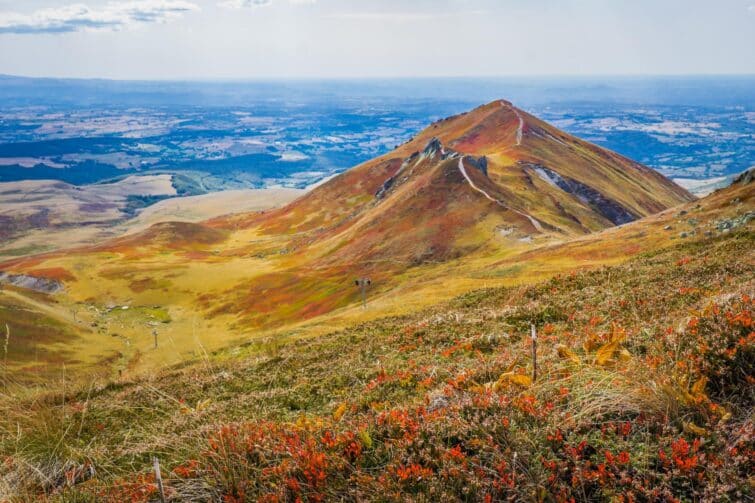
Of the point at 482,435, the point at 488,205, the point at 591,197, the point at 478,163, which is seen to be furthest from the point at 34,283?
the point at 591,197

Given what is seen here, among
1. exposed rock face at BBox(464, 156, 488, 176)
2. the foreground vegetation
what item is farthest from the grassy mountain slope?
exposed rock face at BBox(464, 156, 488, 176)

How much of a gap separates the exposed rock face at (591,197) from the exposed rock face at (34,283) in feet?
475

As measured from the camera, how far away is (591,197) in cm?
14662

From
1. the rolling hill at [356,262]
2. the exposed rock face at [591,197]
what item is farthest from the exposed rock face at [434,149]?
the exposed rock face at [591,197]

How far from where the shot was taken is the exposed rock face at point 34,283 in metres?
135

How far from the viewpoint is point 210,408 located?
1728 cm

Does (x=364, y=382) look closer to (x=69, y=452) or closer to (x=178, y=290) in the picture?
(x=69, y=452)

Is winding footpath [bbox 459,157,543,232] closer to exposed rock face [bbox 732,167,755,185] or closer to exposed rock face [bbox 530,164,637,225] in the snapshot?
exposed rock face [bbox 732,167,755,185]

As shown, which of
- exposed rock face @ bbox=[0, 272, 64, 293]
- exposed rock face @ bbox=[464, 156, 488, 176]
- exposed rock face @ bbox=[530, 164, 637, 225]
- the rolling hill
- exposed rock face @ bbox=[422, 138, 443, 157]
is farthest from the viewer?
exposed rock face @ bbox=[422, 138, 443, 157]

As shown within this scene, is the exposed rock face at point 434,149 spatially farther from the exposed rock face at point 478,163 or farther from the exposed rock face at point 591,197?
the exposed rock face at point 591,197

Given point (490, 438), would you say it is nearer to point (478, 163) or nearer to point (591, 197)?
point (478, 163)

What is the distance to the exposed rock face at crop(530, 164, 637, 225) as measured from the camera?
13950 centimetres

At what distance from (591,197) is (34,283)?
164m

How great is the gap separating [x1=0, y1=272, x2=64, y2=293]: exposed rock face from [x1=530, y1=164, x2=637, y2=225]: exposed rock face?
14472cm
